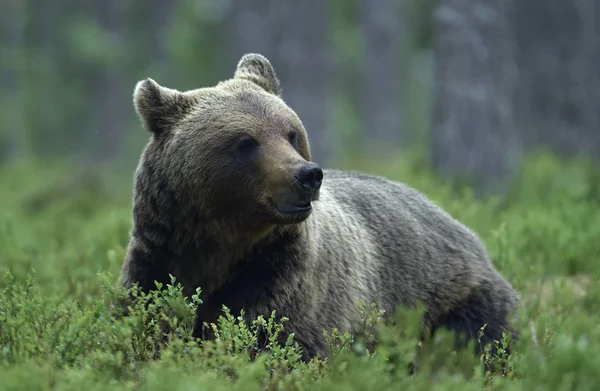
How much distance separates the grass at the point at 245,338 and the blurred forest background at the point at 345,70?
10.1 ft

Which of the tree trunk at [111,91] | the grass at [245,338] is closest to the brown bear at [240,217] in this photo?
the grass at [245,338]

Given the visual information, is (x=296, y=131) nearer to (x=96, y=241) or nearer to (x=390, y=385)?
(x=390, y=385)

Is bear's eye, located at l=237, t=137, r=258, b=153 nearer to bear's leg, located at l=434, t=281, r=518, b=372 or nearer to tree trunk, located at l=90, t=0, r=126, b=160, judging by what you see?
bear's leg, located at l=434, t=281, r=518, b=372

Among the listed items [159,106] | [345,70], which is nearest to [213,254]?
[159,106]

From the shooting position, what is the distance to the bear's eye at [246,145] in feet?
15.8

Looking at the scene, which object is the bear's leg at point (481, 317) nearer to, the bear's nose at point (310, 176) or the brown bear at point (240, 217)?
the brown bear at point (240, 217)

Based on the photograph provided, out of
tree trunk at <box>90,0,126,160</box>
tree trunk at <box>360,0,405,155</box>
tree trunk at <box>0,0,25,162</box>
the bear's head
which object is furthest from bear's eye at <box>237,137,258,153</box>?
tree trunk at <box>360,0,405,155</box>

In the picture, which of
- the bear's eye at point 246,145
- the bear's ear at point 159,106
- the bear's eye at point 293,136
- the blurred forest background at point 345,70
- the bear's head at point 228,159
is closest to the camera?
the bear's head at point 228,159

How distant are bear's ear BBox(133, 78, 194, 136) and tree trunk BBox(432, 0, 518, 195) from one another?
6.50 meters

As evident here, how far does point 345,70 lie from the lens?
136ft

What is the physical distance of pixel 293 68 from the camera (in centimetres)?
1485

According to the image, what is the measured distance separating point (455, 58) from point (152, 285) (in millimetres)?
7362

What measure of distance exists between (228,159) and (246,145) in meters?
0.12

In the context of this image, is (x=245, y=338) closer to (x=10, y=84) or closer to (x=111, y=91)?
(x=10, y=84)
